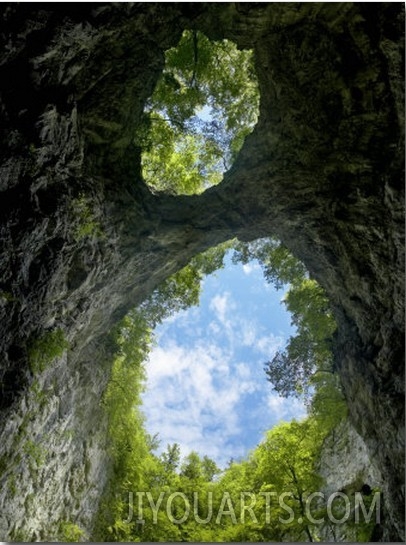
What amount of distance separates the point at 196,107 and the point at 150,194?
512 centimetres

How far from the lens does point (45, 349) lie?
1167 centimetres

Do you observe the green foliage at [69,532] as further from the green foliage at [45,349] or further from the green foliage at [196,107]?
the green foliage at [196,107]

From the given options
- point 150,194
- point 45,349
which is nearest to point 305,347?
point 150,194

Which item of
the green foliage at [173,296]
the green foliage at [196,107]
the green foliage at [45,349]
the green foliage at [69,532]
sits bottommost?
the green foliage at [69,532]

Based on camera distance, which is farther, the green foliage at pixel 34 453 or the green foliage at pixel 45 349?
the green foliage at pixel 34 453

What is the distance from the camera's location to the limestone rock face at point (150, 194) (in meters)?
9.66

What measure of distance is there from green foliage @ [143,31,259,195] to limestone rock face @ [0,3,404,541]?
2.23 metres

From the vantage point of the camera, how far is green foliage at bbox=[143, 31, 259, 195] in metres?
15.7

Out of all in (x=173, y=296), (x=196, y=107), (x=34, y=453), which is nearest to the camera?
(x=34, y=453)

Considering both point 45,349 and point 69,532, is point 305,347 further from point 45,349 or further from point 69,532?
point 69,532

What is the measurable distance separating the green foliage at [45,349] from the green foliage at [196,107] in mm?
7408

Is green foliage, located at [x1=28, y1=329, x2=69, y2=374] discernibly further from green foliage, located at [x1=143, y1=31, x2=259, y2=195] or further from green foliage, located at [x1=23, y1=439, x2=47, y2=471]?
green foliage, located at [x1=143, y1=31, x2=259, y2=195]

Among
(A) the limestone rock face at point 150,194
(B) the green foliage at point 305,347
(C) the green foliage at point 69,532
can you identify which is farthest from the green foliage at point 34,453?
(B) the green foliage at point 305,347

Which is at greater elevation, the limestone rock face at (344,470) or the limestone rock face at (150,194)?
the limestone rock face at (150,194)
